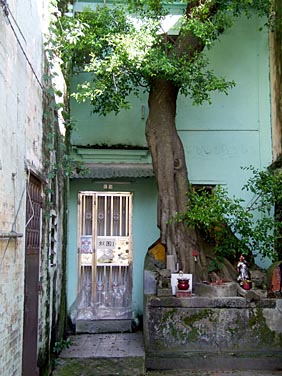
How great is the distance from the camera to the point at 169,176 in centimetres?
812

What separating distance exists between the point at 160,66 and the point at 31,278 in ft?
12.3

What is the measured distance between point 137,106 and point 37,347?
530cm

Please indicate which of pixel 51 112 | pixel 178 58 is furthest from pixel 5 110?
pixel 178 58

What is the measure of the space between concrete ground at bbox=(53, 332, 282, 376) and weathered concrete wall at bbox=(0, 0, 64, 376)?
20.2 inches

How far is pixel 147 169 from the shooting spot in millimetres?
8859

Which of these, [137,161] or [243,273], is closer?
[243,273]

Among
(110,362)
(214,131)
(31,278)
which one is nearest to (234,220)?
(214,131)

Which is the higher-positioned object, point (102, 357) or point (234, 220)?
point (234, 220)

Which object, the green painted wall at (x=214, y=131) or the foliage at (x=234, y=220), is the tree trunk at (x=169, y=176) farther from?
the green painted wall at (x=214, y=131)

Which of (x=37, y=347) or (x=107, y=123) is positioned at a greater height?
(x=107, y=123)

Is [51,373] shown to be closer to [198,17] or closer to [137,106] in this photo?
[137,106]

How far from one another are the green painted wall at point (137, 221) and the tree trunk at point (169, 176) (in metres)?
1.06

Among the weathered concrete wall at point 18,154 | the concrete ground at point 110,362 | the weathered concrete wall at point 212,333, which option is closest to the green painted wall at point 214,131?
the concrete ground at point 110,362

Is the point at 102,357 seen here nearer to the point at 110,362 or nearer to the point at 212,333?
the point at 110,362
